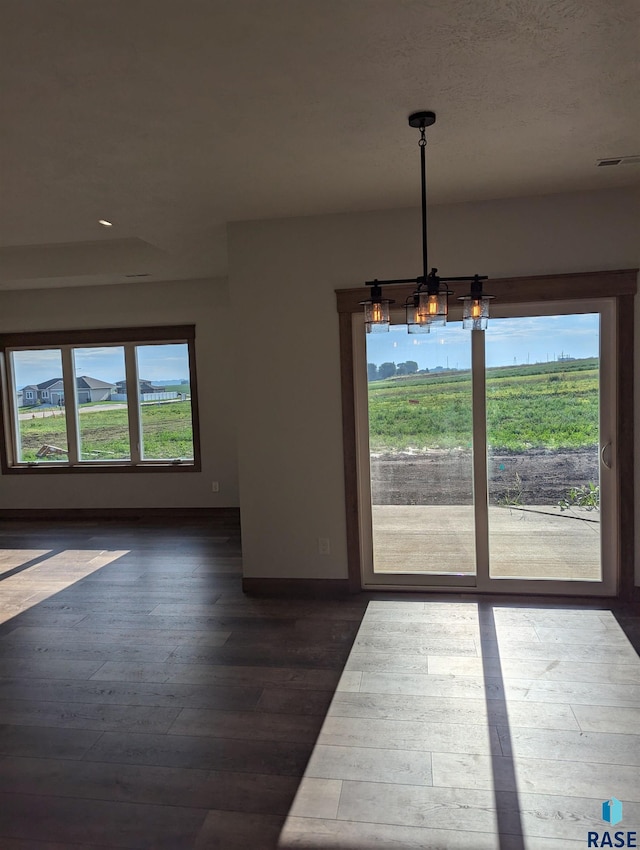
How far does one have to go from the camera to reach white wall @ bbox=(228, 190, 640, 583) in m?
3.92

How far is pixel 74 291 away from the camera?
6801mm

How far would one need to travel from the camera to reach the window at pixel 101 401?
6887 mm

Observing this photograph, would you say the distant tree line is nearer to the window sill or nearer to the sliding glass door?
the sliding glass door

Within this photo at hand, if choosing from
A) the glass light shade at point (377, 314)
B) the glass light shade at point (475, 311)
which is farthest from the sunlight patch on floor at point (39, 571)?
the glass light shade at point (475, 311)

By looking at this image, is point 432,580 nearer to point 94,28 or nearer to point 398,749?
point 398,749

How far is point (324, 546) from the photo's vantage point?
4285 mm

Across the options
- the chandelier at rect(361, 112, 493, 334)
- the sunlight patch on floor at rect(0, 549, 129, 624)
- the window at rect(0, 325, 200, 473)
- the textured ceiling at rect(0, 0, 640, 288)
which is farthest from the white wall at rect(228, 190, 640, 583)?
the window at rect(0, 325, 200, 473)

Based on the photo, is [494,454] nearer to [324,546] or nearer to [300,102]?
[324,546]

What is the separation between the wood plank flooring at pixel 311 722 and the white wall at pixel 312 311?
0.59 meters

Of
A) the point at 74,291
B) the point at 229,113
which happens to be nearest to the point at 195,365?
the point at 74,291

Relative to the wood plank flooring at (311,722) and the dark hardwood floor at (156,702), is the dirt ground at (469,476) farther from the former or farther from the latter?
the dark hardwood floor at (156,702)

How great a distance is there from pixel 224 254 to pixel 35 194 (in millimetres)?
2061

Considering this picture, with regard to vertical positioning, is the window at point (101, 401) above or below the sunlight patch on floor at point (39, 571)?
above

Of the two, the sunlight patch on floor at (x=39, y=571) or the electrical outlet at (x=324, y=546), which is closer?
the electrical outlet at (x=324, y=546)
